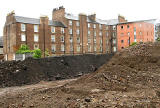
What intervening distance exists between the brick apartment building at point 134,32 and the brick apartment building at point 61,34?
2.03 m

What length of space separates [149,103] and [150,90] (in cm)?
174

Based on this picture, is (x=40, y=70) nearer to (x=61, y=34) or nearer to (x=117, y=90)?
(x=117, y=90)

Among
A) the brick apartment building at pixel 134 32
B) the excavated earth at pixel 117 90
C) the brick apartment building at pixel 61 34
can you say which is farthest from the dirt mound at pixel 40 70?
the brick apartment building at pixel 134 32

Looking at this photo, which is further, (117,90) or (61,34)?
(61,34)

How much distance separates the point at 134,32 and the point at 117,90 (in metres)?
39.4

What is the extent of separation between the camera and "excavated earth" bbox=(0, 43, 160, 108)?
654cm

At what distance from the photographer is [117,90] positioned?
7.96 m

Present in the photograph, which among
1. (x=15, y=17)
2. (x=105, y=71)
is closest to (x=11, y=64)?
(x=105, y=71)

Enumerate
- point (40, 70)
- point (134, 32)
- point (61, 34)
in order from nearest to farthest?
1. point (40, 70)
2. point (61, 34)
3. point (134, 32)

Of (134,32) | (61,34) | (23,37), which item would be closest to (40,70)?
(23,37)

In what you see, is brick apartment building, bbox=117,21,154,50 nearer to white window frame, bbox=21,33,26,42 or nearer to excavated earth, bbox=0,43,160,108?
white window frame, bbox=21,33,26,42

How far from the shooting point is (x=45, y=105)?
693 centimetres

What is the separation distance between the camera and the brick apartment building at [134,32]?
→ 35875 mm

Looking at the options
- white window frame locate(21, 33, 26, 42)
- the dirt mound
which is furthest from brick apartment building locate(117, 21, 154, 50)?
white window frame locate(21, 33, 26, 42)
